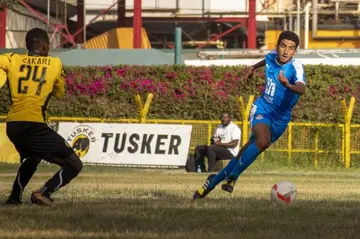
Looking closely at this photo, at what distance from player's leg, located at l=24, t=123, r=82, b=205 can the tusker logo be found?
1456 cm

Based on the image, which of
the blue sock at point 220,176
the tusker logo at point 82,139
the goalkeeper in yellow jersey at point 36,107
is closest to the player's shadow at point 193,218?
the blue sock at point 220,176

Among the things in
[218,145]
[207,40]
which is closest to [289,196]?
[218,145]

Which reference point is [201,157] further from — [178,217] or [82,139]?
[178,217]

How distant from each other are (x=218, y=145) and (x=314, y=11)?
80.0 ft

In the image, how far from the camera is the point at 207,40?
51.6 meters

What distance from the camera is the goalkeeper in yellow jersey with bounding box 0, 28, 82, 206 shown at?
1083 cm

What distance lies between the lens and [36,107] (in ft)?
35.6

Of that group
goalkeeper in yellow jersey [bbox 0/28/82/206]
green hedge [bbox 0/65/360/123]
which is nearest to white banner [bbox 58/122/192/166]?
green hedge [bbox 0/65/360/123]

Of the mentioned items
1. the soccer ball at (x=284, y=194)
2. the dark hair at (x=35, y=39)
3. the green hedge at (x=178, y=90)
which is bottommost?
the green hedge at (x=178, y=90)

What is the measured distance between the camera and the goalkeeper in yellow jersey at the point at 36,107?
1083cm

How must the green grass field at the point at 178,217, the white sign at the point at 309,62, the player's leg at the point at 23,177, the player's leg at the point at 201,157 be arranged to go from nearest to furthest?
the green grass field at the point at 178,217 < the player's leg at the point at 23,177 < the player's leg at the point at 201,157 < the white sign at the point at 309,62

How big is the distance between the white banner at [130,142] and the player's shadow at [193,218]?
44.4 ft

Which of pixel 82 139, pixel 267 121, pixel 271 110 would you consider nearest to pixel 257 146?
pixel 267 121

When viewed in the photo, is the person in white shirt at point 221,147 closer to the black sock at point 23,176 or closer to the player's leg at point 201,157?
the player's leg at point 201,157
